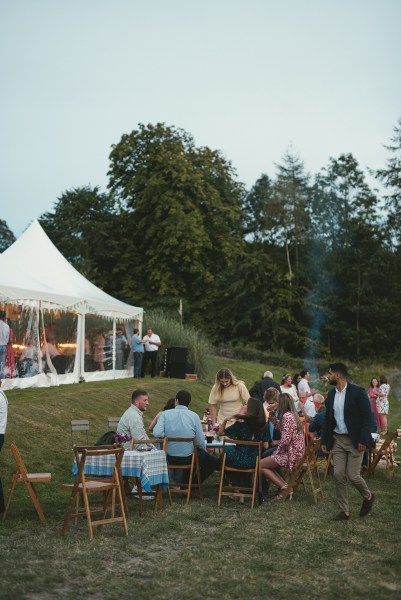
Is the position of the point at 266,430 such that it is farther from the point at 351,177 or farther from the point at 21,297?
the point at 351,177

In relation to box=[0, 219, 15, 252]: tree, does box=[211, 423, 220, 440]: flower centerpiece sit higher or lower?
lower

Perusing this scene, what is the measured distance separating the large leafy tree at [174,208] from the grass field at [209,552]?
26.9m

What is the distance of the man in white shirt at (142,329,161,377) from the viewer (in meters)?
23.7

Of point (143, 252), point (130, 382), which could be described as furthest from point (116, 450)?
point (143, 252)

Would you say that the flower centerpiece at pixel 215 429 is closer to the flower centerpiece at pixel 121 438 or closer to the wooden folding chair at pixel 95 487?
the flower centerpiece at pixel 121 438

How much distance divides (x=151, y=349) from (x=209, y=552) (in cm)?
1720

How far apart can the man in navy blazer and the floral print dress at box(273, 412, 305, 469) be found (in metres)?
1.22

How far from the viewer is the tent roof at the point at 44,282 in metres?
19.0

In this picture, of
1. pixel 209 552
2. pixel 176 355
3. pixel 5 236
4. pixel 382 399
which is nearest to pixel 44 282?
pixel 176 355

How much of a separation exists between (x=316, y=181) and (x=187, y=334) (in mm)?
26231

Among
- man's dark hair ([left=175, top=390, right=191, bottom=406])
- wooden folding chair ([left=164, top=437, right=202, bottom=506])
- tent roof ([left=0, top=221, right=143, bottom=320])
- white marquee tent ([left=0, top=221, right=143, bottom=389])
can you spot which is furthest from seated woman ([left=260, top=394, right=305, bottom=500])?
tent roof ([left=0, top=221, right=143, bottom=320])

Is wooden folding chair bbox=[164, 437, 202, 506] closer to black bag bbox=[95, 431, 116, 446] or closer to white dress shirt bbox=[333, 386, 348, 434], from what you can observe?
black bag bbox=[95, 431, 116, 446]

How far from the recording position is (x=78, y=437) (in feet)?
47.3

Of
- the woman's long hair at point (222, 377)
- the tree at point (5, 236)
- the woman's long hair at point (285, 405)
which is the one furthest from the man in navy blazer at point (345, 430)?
the tree at point (5, 236)
